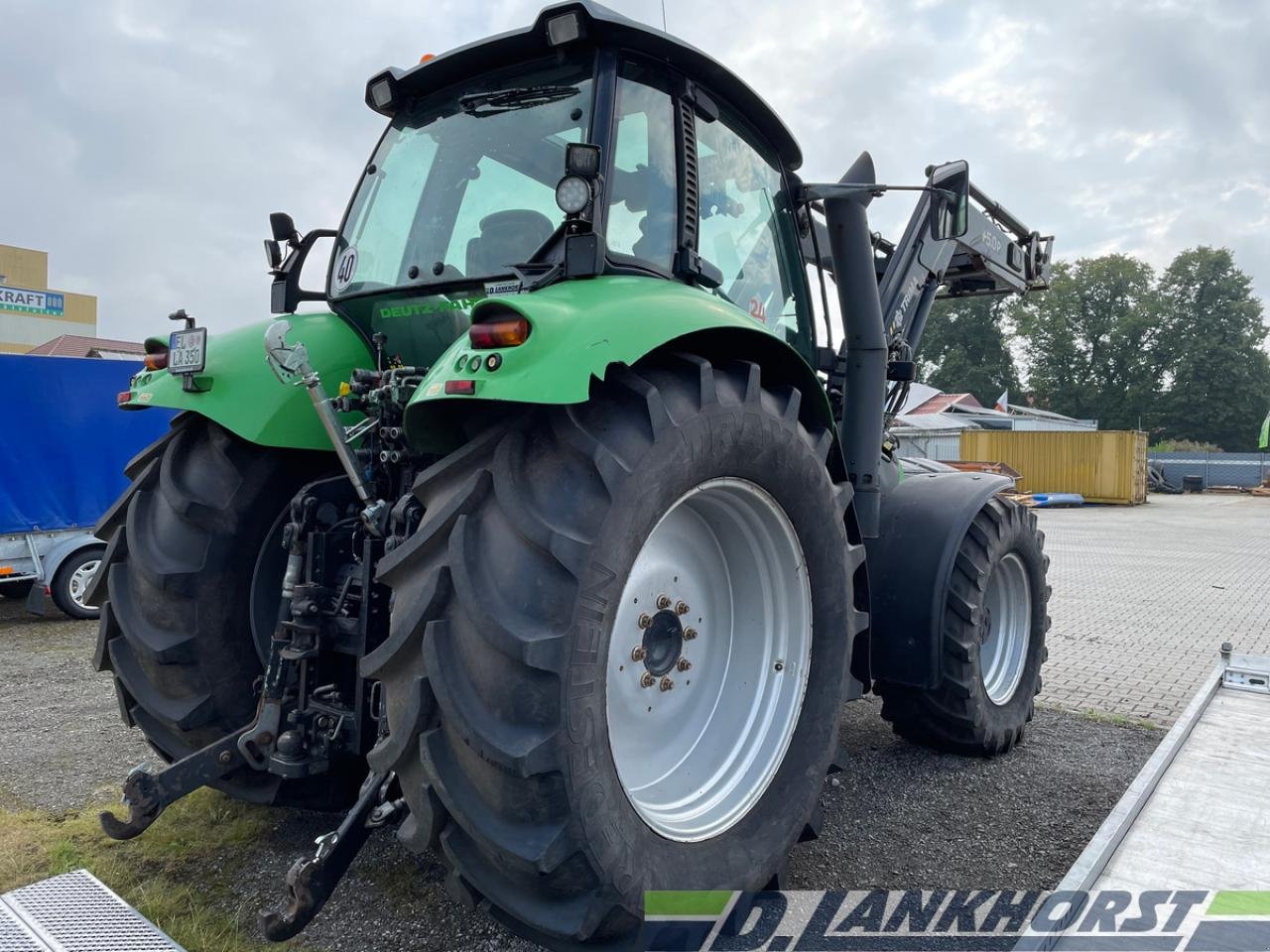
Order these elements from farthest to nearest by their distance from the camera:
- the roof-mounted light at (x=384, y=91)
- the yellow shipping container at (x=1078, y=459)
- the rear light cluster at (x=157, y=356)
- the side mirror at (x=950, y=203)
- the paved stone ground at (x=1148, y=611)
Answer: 1. the yellow shipping container at (x=1078, y=459)
2. the paved stone ground at (x=1148, y=611)
3. the side mirror at (x=950, y=203)
4. the roof-mounted light at (x=384, y=91)
5. the rear light cluster at (x=157, y=356)

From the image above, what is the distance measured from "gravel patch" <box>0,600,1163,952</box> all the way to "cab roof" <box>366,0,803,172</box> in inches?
104

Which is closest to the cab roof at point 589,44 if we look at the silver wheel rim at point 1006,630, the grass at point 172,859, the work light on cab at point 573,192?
the work light on cab at point 573,192

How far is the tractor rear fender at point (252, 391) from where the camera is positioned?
8.96 feet

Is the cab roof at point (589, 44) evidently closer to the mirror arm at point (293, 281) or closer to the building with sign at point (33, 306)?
the mirror arm at point (293, 281)

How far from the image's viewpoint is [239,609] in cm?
286

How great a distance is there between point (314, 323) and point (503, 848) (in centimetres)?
204

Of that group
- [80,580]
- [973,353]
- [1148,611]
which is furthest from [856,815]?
[973,353]

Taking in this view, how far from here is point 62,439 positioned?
814 centimetres

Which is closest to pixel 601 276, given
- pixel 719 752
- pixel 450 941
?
pixel 719 752

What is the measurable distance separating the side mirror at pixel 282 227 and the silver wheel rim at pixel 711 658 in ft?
6.81

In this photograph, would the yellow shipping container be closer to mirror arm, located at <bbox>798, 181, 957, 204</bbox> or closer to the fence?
the fence

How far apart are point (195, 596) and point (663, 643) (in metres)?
→ 1.48

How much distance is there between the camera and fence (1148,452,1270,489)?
121ft

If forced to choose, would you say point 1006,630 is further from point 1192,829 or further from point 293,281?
point 293,281
